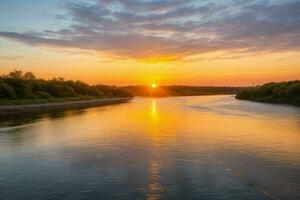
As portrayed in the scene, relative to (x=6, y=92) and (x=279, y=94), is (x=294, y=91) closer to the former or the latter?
(x=279, y=94)

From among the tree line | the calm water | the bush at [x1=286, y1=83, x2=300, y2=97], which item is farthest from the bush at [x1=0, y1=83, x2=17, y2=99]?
the bush at [x1=286, y1=83, x2=300, y2=97]

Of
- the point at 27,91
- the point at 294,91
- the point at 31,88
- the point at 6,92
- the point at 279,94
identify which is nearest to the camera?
the point at 294,91

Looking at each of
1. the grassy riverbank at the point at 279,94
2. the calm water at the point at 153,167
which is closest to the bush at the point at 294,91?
the grassy riverbank at the point at 279,94

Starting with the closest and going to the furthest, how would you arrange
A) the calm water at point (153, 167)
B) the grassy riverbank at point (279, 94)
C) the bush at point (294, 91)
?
the calm water at point (153, 167) < the bush at point (294, 91) < the grassy riverbank at point (279, 94)

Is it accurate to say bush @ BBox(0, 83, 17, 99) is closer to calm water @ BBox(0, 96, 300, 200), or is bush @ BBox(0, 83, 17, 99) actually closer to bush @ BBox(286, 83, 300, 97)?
calm water @ BBox(0, 96, 300, 200)

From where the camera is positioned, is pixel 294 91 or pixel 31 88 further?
pixel 31 88

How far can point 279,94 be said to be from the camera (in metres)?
100

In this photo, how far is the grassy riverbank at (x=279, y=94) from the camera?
91.0 m

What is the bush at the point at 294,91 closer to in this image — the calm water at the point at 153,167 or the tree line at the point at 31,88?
the calm water at the point at 153,167

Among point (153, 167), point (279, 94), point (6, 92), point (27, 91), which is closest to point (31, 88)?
point (27, 91)

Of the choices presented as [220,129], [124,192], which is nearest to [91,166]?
[124,192]

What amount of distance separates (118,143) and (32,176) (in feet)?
38.5

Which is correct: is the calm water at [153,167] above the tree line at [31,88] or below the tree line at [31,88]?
below

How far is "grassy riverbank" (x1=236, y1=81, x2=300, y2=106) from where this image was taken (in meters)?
91.0
